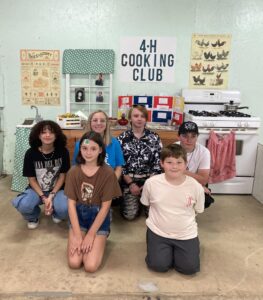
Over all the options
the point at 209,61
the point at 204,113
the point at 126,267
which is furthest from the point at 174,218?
the point at 209,61

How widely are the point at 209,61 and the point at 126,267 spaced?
263 cm

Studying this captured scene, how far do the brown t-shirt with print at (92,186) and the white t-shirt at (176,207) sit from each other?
302mm

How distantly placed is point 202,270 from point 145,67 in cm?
243

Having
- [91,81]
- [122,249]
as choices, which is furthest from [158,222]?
[91,81]

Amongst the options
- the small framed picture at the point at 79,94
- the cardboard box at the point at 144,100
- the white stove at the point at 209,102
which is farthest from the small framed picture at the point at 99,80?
the white stove at the point at 209,102

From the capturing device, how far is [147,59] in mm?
3701

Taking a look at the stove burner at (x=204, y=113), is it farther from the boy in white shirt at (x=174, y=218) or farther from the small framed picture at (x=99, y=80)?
the boy in white shirt at (x=174, y=218)

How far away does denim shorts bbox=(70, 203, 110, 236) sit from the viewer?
2.20 meters

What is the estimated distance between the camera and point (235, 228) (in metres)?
2.71

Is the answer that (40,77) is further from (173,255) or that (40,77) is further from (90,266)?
(173,255)

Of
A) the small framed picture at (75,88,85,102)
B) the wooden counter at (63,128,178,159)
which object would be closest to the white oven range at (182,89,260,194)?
the wooden counter at (63,128,178,159)

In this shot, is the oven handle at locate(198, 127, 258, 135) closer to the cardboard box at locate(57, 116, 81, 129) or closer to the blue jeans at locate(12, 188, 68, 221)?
the cardboard box at locate(57, 116, 81, 129)

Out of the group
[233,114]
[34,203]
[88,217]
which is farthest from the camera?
[233,114]

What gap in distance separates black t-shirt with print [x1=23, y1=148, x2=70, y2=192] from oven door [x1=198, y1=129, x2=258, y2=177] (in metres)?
1.49
